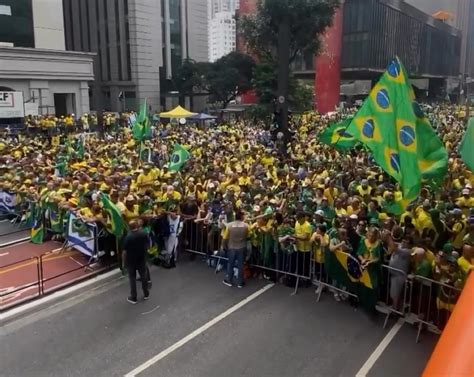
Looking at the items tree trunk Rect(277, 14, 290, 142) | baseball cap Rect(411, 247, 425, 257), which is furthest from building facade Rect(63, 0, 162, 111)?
baseball cap Rect(411, 247, 425, 257)

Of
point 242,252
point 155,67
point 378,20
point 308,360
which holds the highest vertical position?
point 378,20

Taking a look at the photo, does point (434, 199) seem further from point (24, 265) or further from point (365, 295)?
point (24, 265)

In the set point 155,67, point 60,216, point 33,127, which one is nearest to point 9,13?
point 33,127

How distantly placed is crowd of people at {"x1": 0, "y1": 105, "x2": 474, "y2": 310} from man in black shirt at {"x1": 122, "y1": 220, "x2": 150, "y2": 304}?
1424mm

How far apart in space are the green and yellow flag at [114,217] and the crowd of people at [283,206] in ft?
0.62

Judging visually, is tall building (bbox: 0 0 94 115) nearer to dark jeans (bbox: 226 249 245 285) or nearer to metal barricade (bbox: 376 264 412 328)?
dark jeans (bbox: 226 249 245 285)

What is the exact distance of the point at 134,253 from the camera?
324 inches

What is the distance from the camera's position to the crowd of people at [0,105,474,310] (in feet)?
25.7

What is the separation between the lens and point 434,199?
33.4 feet

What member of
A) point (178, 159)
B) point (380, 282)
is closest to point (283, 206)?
point (380, 282)

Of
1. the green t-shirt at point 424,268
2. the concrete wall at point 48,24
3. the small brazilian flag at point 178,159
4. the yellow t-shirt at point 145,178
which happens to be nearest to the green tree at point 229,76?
the concrete wall at point 48,24

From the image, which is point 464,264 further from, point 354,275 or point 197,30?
point 197,30

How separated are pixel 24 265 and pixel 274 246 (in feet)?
16.8

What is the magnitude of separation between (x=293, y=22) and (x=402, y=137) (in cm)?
2203
